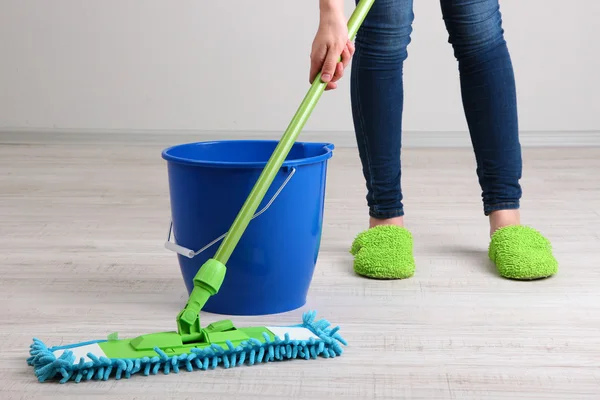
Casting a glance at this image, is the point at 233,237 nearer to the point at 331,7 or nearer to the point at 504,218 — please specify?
the point at 331,7

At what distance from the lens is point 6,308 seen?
4.12 feet

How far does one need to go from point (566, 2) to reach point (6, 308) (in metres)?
2.27

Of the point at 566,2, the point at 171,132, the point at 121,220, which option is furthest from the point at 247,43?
the point at 121,220

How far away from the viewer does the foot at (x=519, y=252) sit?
1.39 m

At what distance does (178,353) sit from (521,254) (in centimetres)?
66

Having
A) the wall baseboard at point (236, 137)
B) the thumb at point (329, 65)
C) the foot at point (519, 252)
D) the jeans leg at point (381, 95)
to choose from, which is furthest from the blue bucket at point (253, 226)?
the wall baseboard at point (236, 137)

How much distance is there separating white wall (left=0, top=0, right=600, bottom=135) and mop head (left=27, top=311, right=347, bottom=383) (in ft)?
6.49

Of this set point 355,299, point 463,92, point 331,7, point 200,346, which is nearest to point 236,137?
point 463,92

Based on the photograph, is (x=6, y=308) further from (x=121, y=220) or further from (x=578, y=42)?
(x=578, y=42)

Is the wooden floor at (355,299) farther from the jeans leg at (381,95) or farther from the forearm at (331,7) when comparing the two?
the forearm at (331,7)

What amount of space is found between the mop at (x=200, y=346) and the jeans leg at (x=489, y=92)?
0.52 metres

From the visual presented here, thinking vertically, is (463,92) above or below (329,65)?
below

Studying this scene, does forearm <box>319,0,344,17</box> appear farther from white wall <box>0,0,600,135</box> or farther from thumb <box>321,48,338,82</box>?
white wall <box>0,0,600,135</box>

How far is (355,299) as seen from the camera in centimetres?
130
